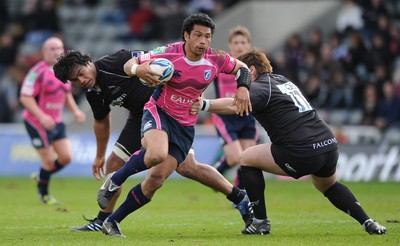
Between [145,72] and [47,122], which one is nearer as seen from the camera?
[145,72]

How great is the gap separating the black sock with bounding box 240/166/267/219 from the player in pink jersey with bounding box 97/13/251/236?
0.81 metres

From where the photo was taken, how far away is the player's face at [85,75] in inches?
425

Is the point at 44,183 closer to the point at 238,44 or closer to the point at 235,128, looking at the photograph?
the point at 235,128

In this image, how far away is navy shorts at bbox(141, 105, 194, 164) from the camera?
10.4 meters

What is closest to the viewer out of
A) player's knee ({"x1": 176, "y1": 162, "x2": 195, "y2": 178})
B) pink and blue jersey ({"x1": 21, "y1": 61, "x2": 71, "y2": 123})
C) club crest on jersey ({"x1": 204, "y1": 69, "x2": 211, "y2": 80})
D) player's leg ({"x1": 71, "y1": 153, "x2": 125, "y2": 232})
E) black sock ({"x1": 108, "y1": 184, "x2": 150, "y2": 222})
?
black sock ({"x1": 108, "y1": 184, "x2": 150, "y2": 222})

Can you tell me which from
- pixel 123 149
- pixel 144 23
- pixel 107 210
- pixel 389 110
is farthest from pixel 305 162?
pixel 144 23

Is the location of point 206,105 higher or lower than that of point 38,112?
higher

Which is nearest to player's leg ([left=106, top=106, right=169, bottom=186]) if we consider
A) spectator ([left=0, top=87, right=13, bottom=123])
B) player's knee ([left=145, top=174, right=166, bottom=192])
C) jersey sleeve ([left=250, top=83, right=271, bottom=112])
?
player's knee ([left=145, top=174, right=166, bottom=192])

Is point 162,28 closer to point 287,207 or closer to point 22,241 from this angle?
point 287,207

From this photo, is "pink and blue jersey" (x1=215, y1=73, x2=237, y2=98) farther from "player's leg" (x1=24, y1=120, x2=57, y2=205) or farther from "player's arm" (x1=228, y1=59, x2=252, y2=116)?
"player's arm" (x1=228, y1=59, x2=252, y2=116)

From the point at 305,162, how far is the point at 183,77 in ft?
5.49

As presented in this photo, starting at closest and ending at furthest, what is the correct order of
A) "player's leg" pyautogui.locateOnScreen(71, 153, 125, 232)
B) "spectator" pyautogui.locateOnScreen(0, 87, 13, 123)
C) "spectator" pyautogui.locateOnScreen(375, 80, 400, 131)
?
"player's leg" pyautogui.locateOnScreen(71, 153, 125, 232) → "spectator" pyautogui.locateOnScreen(375, 80, 400, 131) → "spectator" pyautogui.locateOnScreen(0, 87, 13, 123)

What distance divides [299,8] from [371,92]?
6378mm

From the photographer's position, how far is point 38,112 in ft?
51.2
